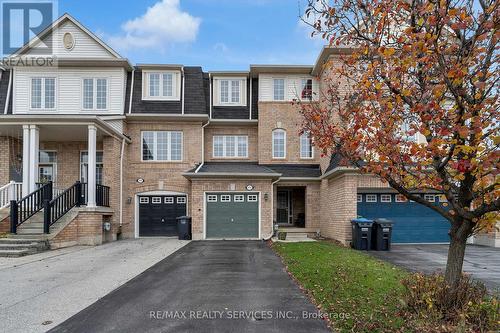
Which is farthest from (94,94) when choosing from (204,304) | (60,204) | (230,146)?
(204,304)

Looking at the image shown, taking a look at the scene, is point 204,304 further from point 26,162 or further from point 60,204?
point 26,162

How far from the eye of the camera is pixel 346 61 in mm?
5676

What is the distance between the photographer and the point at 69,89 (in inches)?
776

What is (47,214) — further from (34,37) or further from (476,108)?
(476,108)

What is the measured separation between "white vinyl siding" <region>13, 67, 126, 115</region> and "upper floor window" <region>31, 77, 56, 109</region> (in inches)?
3.3

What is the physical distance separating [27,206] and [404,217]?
49.5ft

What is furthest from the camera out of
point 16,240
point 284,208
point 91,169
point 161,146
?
point 284,208

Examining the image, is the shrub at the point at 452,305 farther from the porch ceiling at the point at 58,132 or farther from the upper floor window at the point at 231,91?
the upper floor window at the point at 231,91

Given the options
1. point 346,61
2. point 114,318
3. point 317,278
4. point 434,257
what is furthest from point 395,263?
point 114,318

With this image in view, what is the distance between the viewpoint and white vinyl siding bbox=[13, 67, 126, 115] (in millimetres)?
19609

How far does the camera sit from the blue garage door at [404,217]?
1653cm

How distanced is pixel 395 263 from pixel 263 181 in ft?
27.7

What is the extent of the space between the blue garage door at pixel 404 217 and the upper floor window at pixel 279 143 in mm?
5750

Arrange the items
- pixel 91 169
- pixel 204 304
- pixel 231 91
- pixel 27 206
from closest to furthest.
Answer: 1. pixel 204 304
2. pixel 27 206
3. pixel 91 169
4. pixel 231 91
